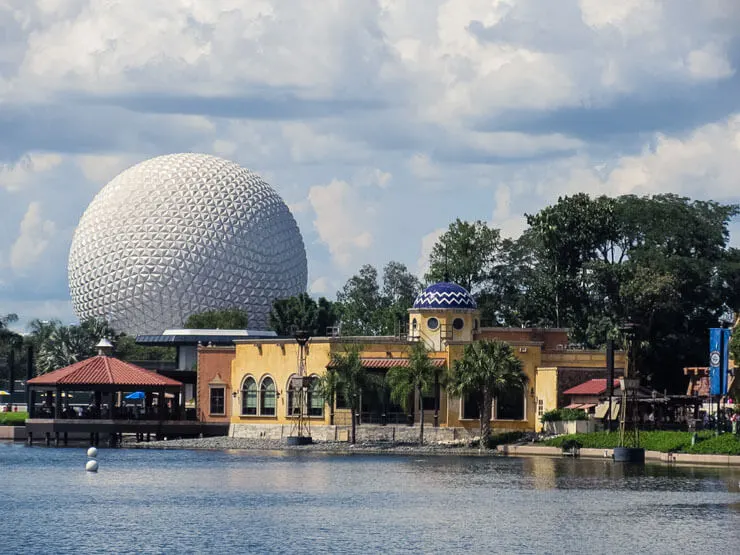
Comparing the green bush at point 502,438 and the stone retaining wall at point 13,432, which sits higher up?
the green bush at point 502,438

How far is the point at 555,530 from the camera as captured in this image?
43344 millimetres

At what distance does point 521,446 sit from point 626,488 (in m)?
23.1

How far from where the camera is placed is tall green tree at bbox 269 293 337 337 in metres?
116

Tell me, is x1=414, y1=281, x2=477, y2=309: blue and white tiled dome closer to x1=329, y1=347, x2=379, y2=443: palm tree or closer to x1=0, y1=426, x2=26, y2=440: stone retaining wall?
x1=329, y1=347, x2=379, y2=443: palm tree

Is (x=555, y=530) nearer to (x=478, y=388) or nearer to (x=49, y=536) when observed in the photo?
(x=49, y=536)

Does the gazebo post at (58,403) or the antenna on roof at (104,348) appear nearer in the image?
the gazebo post at (58,403)

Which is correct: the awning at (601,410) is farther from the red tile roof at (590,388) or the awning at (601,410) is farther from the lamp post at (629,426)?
the red tile roof at (590,388)

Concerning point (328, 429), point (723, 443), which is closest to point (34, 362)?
point (328, 429)

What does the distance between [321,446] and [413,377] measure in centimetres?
579

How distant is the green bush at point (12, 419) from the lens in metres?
98.8

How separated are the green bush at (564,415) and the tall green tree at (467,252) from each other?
31.0 meters

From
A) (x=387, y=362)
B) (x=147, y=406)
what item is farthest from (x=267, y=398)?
(x=387, y=362)

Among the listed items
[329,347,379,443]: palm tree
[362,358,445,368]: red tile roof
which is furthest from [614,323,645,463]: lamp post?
[329,347,379,443]: palm tree

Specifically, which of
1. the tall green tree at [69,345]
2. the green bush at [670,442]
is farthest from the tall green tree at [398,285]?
the green bush at [670,442]
